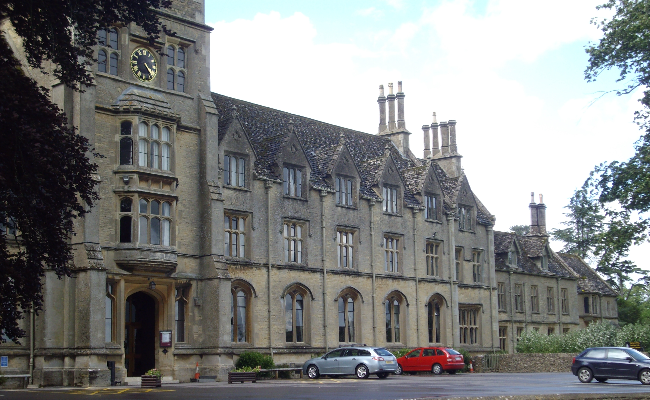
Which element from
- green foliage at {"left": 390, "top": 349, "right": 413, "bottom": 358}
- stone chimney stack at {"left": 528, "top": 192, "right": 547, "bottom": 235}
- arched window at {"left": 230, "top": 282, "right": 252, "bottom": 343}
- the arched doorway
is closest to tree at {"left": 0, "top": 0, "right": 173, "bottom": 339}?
the arched doorway

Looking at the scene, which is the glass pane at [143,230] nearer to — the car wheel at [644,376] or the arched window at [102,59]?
the arched window at [102,59]

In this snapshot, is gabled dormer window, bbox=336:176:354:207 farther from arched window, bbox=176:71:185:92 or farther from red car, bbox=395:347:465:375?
arched window, bbox=176:71:185:92

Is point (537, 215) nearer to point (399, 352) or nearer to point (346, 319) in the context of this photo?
point (399, 352)

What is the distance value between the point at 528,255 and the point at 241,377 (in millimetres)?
38272

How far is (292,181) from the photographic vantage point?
41.3 m

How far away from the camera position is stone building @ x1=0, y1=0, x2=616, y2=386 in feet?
103

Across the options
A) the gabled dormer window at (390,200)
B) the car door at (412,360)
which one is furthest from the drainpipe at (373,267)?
the car door at (412,360)

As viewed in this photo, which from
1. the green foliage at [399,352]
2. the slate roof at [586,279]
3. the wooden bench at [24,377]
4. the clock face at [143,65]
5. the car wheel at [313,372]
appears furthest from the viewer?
the slate roof at [586,279]

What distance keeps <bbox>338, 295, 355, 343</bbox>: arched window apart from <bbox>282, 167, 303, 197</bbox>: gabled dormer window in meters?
6.41

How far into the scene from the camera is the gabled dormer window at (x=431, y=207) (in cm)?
5000

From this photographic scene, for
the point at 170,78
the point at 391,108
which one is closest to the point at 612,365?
the point at 170,78

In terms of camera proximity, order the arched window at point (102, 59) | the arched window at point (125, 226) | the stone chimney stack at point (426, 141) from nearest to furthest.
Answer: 1. the arched window at point (125, 226)
2. the arched window at point (102, 59)
3. the stone chimney stack at point (426, 141)

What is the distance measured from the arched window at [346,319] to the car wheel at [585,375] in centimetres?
1453

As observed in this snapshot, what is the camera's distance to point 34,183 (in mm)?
17188
